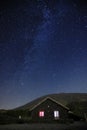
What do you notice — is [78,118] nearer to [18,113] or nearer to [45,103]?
[45,103]

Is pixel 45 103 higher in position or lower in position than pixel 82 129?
higher

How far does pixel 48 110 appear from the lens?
4616 cm

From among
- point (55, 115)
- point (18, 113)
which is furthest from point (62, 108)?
point (18, 113)

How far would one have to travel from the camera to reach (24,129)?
20.4m

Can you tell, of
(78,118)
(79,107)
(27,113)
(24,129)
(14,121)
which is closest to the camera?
(24,129)

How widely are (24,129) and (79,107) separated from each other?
30.6 m

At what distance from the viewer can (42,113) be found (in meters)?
45.7


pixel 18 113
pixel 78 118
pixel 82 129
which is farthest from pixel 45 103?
pixel 82 129

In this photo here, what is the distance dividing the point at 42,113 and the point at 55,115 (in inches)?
94.0

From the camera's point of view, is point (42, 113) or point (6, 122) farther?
point (42, 113)

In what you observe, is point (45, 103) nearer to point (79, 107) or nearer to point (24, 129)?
point (79, 107)

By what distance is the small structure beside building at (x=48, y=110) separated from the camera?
45.5 meters

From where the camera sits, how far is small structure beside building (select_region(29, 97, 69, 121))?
45.5 meters

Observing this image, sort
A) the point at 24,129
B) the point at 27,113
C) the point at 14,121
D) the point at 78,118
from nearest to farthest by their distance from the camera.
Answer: the point at 24,129 < the point at 14,121 < the point at 78,118 < the point at 27,113
